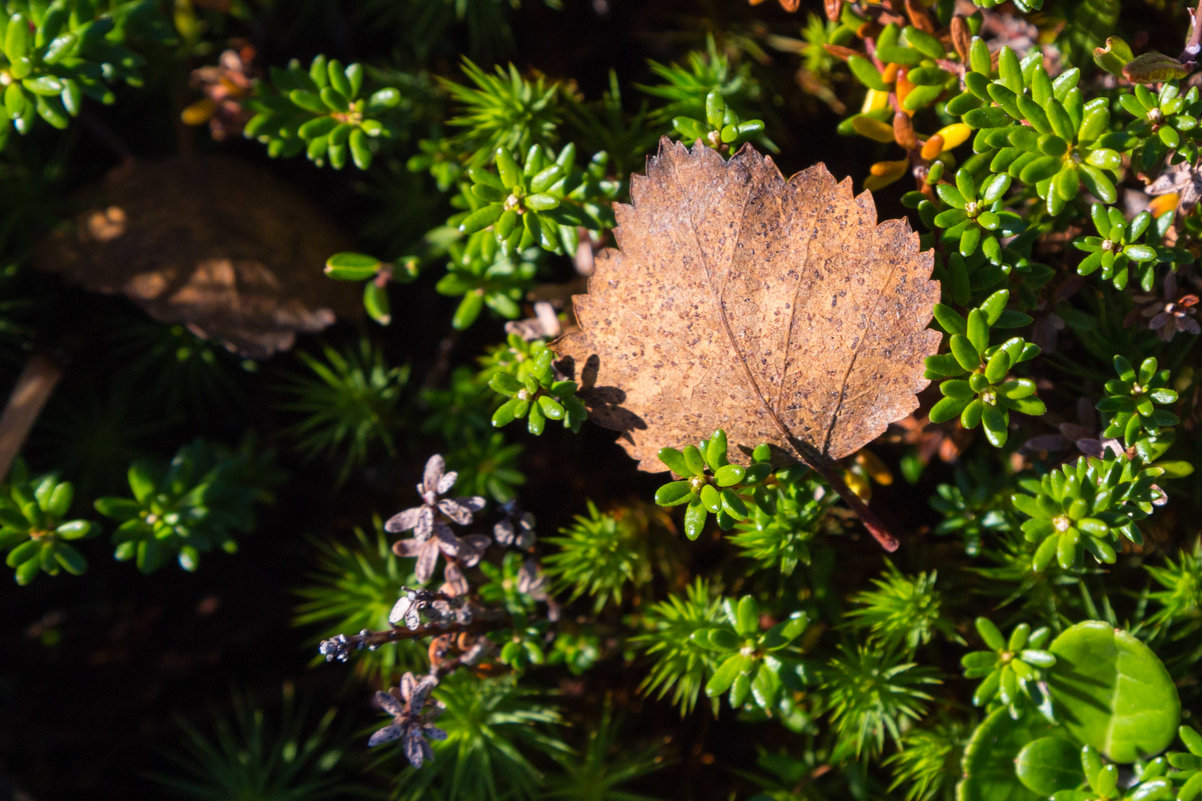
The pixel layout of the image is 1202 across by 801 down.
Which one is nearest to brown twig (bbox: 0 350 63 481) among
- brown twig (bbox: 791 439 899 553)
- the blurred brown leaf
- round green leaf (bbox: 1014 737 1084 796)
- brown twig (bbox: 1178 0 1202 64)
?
the blurred brown leaf

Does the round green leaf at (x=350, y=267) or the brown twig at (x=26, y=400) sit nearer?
the round green leaf at (x=350, y=267)

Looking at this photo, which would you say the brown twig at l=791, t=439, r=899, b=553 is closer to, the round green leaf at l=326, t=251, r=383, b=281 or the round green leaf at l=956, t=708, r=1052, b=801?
the round green leaf at l=956, t=708, r=1052, b=801

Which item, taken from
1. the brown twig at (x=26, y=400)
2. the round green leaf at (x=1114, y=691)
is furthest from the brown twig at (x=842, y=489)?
the brown twig at (x=26, y=400)

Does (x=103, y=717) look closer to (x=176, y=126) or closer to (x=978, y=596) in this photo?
(x=176, y=126)

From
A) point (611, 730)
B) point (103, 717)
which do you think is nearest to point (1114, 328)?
point (611, 730)

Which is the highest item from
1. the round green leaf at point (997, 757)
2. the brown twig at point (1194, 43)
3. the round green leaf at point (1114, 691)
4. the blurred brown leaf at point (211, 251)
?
the brown twig at point (1194, 43)

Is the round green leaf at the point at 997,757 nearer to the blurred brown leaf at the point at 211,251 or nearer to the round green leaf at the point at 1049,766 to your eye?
the round green leaf at the point at 1049,766

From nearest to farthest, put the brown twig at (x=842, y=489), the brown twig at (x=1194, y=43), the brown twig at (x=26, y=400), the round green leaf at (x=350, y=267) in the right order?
the brown twig at (x=1194, y=43) < the brown twig at (x=842, y=489) < the round green leaf at (x=350, y=267) < the brown twig at (x=26, y=400)
